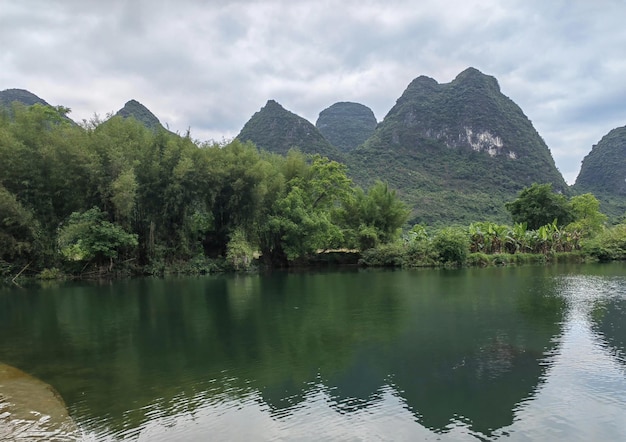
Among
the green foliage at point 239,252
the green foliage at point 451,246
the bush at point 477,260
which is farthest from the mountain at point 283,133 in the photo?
the green foliage at point 239,252

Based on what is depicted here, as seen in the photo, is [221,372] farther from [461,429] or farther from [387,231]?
[387,231]

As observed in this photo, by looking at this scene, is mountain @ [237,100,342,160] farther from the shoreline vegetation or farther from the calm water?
the calm water

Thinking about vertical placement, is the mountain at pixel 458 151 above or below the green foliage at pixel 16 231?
above

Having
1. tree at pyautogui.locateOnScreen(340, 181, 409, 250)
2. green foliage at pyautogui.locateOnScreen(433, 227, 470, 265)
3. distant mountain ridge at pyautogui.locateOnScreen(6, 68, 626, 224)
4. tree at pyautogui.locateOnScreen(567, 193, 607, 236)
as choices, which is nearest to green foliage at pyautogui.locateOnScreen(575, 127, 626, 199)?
distant mountain ridge at pyautogui.locateOnScreen(6, 68, 626, 224)

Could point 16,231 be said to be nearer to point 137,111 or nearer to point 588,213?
point 137,111

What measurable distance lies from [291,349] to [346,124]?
133 meters

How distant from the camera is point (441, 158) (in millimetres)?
96375

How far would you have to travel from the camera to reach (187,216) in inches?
1204

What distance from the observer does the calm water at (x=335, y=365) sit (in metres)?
Result: 6.05

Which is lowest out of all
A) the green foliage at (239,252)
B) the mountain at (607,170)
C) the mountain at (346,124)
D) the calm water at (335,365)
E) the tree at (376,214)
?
the calm water at (335,365)

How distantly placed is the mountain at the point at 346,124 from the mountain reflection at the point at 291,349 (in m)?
107

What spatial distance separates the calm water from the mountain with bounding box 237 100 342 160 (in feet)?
203

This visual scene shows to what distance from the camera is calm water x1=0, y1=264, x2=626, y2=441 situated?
605 cm

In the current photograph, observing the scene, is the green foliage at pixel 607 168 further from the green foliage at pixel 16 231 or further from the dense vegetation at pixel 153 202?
the green foliage at pixel 16 231
